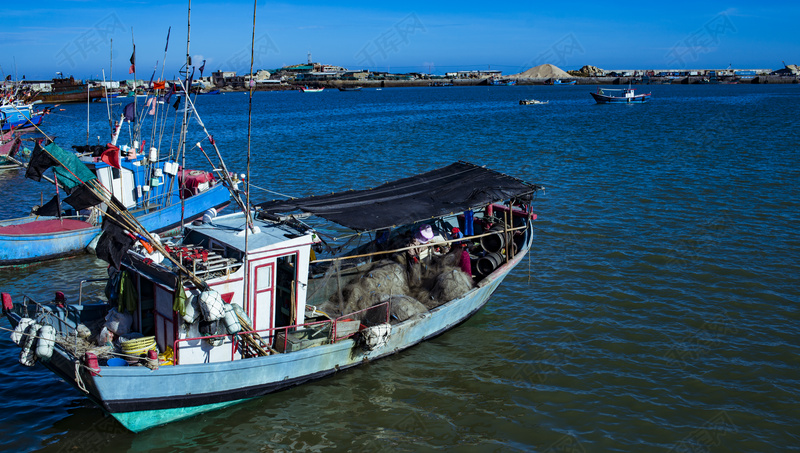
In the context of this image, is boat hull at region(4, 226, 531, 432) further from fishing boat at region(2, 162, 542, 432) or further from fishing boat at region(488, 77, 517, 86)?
fishing boat at region(488, 77, 517, 86)

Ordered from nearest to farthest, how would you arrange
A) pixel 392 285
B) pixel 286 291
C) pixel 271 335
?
pixel 271 335 < pixel 286 291 < pixel 392 285

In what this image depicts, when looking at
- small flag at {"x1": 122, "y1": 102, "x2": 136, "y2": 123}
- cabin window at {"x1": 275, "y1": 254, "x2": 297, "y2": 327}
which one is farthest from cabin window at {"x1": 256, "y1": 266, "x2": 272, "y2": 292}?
small flag at {"x1": 122, "y1": 102, "x2": 136, "y2": 123}

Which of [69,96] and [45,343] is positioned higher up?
[69,96]

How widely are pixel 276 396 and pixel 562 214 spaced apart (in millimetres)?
15433

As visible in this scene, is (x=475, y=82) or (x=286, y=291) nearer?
(x=286, y=291)

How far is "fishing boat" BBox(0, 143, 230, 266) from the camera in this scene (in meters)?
18.5

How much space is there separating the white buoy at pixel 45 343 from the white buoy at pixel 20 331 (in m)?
0.31

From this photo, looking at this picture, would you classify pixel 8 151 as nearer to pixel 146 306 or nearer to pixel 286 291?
pixel 146 306

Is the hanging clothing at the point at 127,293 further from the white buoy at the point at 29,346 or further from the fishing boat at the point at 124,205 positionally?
the fishing boat at the point at 124,205

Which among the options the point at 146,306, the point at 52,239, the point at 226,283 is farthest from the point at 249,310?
the point at 52,239

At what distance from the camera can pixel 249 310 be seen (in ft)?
34.7

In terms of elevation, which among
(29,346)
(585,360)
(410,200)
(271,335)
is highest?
(410,200)

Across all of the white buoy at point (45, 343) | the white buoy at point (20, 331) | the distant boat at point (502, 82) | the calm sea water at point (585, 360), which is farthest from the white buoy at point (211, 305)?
the distant boat at point (502, 82)

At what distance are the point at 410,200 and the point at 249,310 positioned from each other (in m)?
5.25
